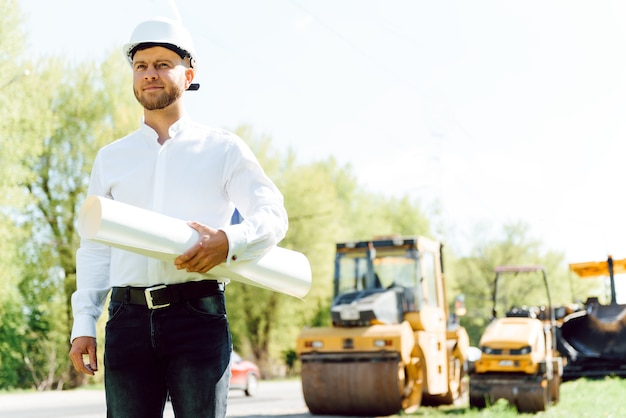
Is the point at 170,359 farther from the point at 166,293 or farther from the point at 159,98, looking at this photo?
the point at 159,98

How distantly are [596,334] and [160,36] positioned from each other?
15.0 meters

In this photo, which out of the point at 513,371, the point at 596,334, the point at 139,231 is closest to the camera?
the point at 139,231

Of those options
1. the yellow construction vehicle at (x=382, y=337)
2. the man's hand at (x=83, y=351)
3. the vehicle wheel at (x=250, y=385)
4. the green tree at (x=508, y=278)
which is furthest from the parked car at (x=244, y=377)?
the green tree at (x=508, y=278)

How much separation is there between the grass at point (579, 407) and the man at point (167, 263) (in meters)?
8.80

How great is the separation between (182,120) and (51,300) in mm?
27504

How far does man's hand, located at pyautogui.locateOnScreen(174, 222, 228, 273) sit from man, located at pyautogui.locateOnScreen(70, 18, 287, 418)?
0.14ft

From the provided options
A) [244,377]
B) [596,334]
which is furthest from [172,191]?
[244,377]

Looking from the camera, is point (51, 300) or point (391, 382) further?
point (51, 300)

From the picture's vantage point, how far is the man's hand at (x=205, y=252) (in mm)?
2811

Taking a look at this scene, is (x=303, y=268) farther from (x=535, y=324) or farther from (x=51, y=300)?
(x=51, y=300)

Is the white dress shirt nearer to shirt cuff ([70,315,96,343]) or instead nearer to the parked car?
shirt cuff ([70,315,96,343])

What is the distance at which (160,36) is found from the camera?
3.23 metres

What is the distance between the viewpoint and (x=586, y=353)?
16.6 m

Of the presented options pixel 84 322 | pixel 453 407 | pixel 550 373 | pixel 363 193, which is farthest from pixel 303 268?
pixel 363 193
